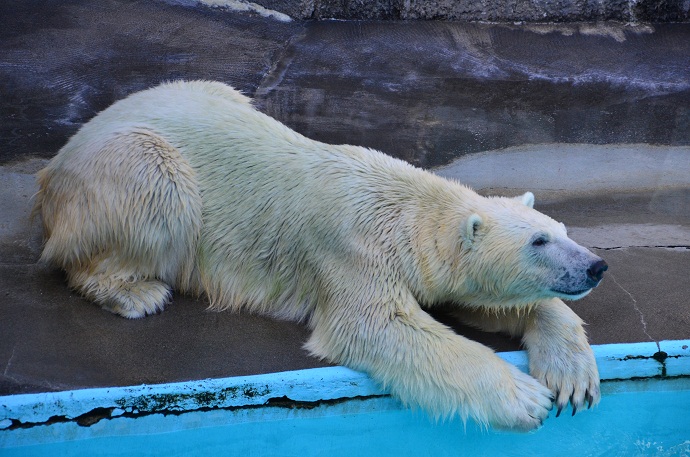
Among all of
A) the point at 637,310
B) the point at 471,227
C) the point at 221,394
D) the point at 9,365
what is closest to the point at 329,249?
the point at 471,227

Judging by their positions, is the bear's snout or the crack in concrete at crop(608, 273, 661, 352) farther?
the crack in concrete at crop(608, 273, 661, 352)

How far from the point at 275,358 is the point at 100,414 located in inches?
29.9

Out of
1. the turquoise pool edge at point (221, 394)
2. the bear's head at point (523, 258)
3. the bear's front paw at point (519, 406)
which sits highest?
the bear's head at point (523, 258)

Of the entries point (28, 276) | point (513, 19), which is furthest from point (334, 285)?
point (513, 19)

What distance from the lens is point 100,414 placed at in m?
3.34

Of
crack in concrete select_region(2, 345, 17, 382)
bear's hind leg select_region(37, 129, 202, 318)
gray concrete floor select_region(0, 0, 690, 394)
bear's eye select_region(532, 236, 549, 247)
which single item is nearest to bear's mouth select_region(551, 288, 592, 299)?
bear's eye select_region(532, 236, 549, 247)

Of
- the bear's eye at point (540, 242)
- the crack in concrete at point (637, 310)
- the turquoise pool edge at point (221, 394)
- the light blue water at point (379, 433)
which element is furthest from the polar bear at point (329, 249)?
the crack in concrete at point (637, 310)

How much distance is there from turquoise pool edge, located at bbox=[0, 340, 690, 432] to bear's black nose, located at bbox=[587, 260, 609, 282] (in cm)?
54

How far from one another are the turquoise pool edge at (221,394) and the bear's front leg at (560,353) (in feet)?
0.34

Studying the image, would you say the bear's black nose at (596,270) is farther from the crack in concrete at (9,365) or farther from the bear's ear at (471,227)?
the crack in concrete at (9,365)

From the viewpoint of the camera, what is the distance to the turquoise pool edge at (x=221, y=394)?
10.7ft

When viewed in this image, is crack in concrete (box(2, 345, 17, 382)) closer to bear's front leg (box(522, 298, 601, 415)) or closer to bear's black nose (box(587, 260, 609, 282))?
bear's front leg (box(522, 298, 601, 415))

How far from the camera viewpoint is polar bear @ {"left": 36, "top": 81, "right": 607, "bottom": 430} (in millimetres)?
3391

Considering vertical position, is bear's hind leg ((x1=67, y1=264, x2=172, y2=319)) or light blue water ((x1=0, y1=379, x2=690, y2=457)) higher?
bear's hind leg ((x1=67, y1=264, x2=172, y2=319))
